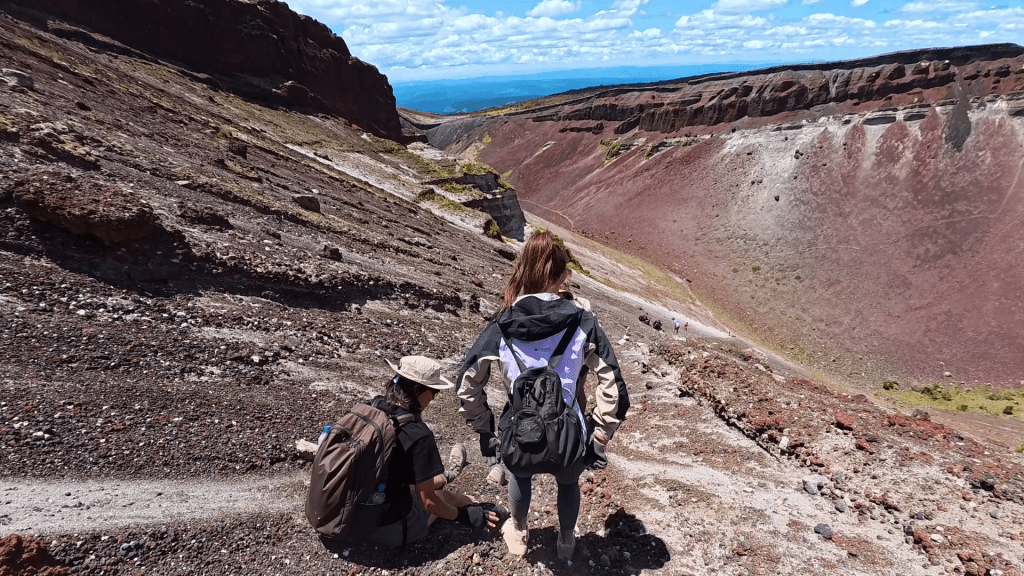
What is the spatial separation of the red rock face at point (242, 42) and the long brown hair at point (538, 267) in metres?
35.9

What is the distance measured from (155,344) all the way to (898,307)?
1512 inches

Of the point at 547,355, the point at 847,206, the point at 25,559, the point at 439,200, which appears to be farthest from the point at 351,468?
the point at 847,206

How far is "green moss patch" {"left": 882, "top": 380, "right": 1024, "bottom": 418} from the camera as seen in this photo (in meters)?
21.3

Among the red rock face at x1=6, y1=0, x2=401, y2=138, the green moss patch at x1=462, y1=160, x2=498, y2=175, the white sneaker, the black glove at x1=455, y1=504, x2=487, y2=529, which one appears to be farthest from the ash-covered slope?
the black glove at x1=455, y1=504, x2=487, y2=529

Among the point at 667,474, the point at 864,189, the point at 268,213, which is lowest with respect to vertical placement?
the point at 667,474

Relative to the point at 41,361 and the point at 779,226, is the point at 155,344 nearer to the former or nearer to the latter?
the point at 41,361

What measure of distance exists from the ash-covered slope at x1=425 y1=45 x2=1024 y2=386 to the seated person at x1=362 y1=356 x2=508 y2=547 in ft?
95.0

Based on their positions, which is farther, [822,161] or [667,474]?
[822,161]

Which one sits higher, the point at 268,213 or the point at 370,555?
the point at 268,213

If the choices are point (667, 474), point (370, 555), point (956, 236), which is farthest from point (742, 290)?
point (370, 555)

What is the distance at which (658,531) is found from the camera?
225 inches

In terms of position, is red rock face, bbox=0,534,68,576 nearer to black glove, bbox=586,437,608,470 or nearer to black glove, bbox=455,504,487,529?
black glove, bbox=455,504,487,529

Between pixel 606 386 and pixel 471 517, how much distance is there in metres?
2.29

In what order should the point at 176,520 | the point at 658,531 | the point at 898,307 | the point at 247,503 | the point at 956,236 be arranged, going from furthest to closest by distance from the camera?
1. the point at 956,236
2. the point at 898,307
3. the point at 658,531
4. the point at 247,503
5. the point at 176,520
